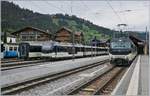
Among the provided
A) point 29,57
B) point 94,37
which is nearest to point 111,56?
point 29,57

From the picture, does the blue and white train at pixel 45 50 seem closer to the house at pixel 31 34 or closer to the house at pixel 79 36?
the house at pixel 79 36

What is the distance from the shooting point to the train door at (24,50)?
1967 inches

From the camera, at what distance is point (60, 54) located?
49.5 meters

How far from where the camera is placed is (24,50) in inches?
1988

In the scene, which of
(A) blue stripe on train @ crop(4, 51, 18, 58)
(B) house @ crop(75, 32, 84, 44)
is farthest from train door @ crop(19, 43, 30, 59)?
(B) house @ crop(75, 32, 84, 44)

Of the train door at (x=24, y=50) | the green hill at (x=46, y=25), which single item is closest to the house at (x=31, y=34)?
the green hill at (x=46, y=25)

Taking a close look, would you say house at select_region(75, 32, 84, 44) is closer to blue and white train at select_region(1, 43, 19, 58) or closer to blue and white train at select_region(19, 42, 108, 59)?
blue and white train at select_region(1, 43, 19, 58)

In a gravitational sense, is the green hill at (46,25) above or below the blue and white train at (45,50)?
above

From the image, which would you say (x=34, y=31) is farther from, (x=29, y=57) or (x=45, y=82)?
(x=45, y=82)

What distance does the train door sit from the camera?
50.0m

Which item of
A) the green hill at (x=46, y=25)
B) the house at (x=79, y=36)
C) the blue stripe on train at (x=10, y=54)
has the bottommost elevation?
the blue stripe on train at (x=10, y=54)

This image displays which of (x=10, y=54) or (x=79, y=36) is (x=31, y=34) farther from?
(x=10, y=54)

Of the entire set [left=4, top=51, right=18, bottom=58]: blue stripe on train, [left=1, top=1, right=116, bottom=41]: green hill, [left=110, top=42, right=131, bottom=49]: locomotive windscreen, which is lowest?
[left=4, top=51, right=18, bottom=58]: blue stripe on train

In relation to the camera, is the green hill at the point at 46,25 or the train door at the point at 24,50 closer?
the train door at the point at 24,50
